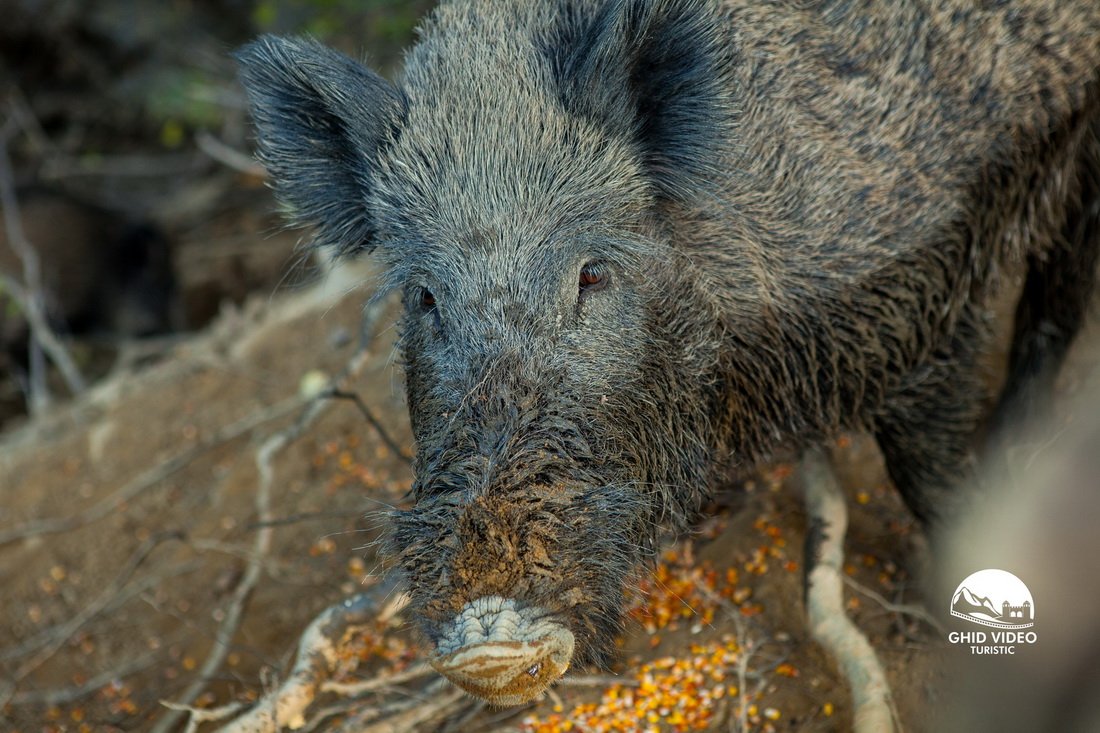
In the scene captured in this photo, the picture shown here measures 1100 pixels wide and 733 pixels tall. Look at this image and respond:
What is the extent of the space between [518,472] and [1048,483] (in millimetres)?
1287

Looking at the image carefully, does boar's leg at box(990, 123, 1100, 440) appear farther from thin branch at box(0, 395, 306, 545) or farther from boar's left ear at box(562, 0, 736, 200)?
thin branch at box(0, 395, 306, 545)

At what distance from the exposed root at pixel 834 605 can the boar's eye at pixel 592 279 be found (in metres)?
1.32

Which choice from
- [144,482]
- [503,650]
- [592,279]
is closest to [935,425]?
[592,279]

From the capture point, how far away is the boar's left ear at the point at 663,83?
2.98 metres

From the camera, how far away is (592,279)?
2.97 metres

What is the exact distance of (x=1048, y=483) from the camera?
8.24 feet

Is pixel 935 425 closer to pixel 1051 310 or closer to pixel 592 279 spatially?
pixel 1051 310

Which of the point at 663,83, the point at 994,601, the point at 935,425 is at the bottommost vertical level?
the point at 994,601

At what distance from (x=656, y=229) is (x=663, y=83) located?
439 millimetres

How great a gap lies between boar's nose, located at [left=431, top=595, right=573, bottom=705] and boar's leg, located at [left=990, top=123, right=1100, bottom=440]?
2.82 metres

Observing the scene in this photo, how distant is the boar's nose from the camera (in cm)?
223

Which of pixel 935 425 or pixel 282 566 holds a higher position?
pixel 935 425

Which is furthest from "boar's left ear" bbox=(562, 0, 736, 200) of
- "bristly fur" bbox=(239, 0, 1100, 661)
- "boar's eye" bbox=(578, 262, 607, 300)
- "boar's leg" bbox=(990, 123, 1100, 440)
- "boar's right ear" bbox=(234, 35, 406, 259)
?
"boar's leg" bbox=(990, 123, 1100, 440)

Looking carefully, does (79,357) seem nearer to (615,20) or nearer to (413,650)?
(413,650)
